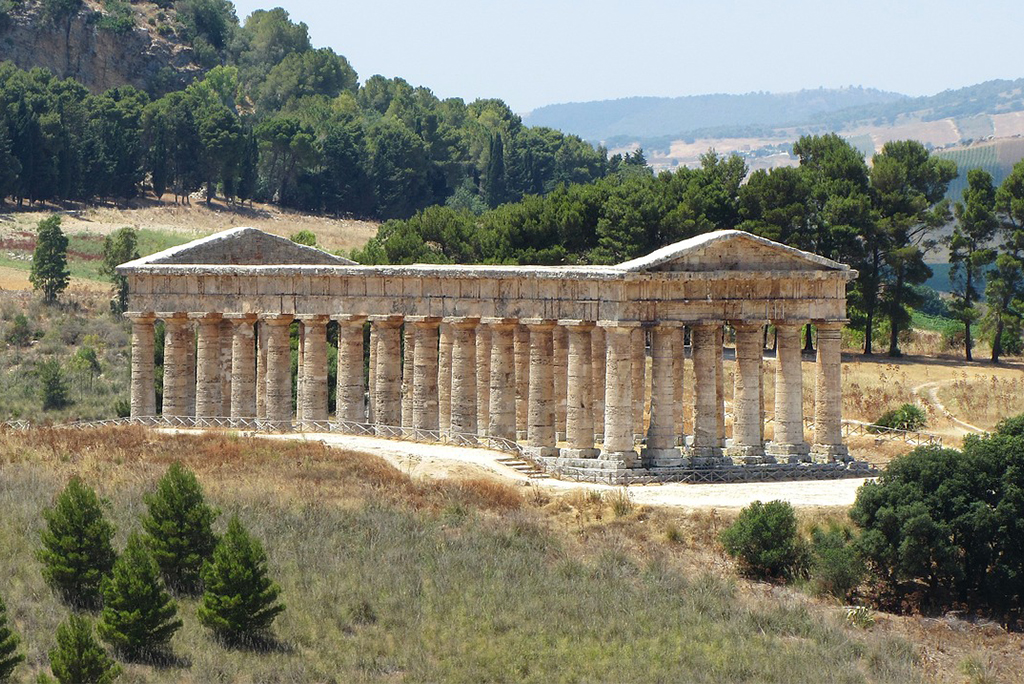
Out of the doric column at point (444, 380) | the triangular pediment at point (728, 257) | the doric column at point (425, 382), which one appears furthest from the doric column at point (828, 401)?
the doric column at point (425, 382)

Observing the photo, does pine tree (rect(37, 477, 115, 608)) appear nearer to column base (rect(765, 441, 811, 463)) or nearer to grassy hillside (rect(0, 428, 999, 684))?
grassy hillside (rect(0, 428, 999, 684))

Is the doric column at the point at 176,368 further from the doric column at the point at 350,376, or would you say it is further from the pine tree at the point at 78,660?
the pine tree at the point at 78,660

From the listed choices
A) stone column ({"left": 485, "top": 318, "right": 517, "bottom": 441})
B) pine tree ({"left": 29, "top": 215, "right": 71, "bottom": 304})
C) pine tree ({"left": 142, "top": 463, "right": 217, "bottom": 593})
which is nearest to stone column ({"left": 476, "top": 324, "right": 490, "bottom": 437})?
stone column ({"left": 485, "top": 318, "right": 517, "bottom": 441})

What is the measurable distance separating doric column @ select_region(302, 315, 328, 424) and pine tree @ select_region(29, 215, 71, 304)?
3499cm

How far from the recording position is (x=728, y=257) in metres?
56.3

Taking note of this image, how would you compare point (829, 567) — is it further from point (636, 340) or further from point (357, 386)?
point (357, 386)

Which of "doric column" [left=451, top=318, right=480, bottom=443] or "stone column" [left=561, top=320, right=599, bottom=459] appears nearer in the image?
"stone column" [left=561, top=320, right=599, bottom=459]

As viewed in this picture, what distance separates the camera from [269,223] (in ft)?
431

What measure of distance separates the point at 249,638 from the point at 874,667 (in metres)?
14.4

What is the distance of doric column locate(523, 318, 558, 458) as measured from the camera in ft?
193

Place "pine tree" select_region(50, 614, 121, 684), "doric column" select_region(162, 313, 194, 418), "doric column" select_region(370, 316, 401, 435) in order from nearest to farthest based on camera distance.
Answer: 1. "pine tree" select_region(50, 614, 121, 684)
2. "doric column" select_region(370, 316, 401, 435)
3. "doric column" select_region(162, 313, 194, 418)

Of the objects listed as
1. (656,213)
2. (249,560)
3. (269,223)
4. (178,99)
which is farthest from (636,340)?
(178,99)

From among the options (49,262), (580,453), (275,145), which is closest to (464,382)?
(580,453)

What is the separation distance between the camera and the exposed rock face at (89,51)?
162m
